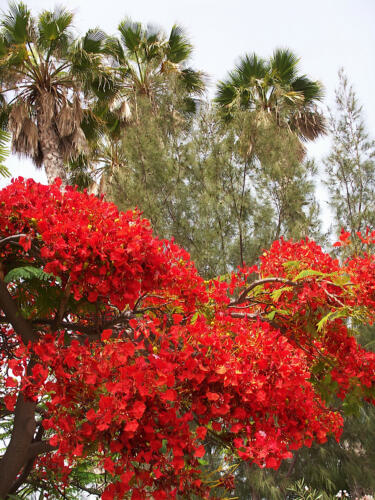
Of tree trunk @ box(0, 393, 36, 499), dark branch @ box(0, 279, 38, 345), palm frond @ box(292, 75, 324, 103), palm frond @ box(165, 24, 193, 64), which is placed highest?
palm frond @ box(165, 24, 193, 64)

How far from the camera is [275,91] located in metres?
10.3

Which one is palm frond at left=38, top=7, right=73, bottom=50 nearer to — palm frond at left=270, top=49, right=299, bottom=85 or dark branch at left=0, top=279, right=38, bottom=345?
palm frond at left=270, top=49, right=299, bottom=85

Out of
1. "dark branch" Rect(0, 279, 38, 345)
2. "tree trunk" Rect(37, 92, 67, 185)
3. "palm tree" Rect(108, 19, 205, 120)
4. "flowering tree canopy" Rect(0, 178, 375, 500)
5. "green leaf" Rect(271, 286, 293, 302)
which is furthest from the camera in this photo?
"palm tree" Rect(108, 19, 205, 120)

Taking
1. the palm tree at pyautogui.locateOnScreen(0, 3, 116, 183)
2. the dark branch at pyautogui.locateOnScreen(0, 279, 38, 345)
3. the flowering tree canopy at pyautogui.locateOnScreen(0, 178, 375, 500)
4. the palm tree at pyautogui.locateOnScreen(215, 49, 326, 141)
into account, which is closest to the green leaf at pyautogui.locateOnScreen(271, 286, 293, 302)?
the flowering tree canopy at pyautogui.locateOnScreen(0, 178, 375, 500)

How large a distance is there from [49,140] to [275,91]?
5.36 meters

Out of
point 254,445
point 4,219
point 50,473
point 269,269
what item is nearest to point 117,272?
point 4,219

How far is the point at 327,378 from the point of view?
10.9 ft

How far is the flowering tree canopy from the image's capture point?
2006 millimetres

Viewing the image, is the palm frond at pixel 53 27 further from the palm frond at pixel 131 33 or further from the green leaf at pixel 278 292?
the green leaf at pixel 278 292

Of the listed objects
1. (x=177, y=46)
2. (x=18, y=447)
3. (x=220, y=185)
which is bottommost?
(x=18, y=447)

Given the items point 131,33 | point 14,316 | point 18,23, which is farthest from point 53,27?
point 14,316

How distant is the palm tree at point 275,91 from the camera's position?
10570mm

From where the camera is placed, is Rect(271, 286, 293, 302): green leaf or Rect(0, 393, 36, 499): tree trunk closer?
Rect(0, 393, 36, 499): tree trunk

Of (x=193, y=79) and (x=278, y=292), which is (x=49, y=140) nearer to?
(x=193, y=79)
